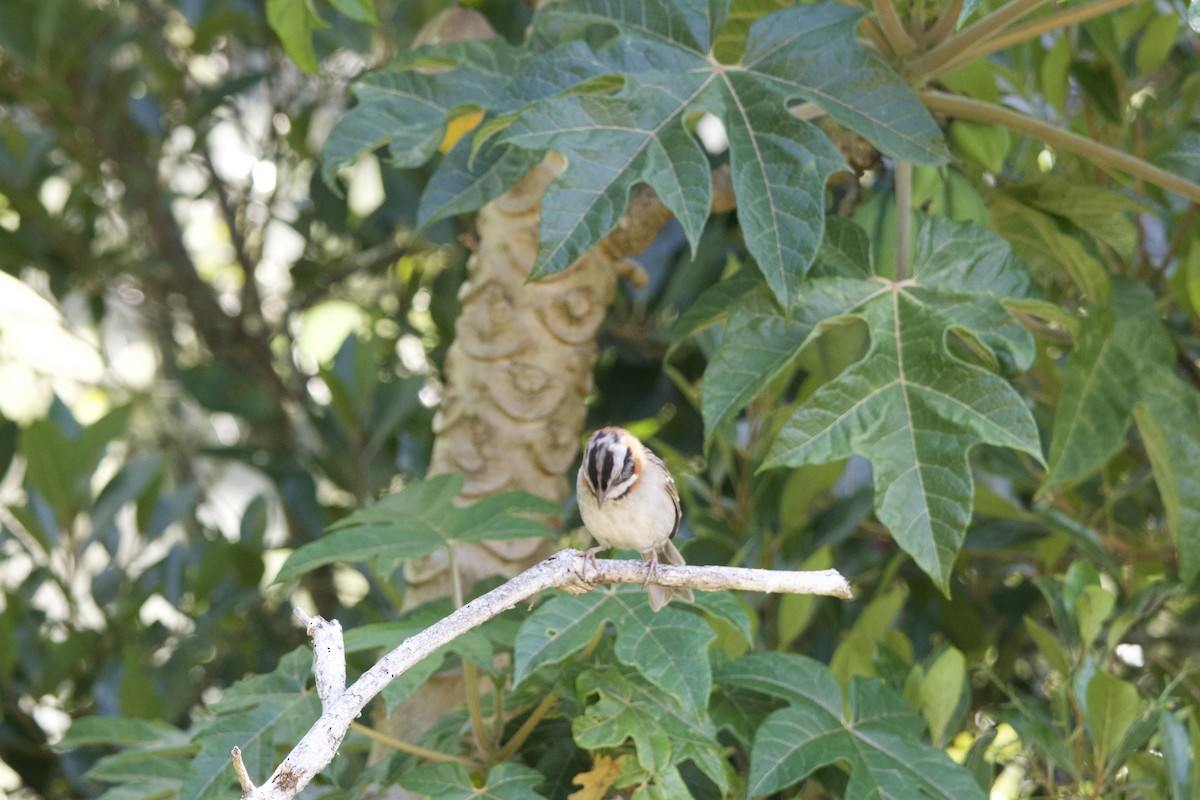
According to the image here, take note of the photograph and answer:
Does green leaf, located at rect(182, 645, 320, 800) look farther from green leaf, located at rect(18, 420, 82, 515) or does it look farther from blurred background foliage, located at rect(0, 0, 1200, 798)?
green leaf, located at rect(18, 420, 82, 515)

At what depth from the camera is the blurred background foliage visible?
5.15 feet

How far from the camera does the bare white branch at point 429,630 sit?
2.45 ft

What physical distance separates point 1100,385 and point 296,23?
1.09m

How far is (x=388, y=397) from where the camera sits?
235cm

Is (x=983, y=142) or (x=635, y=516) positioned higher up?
(x=983, y=142)

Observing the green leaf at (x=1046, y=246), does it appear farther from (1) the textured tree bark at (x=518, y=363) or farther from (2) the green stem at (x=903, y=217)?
(1) the textured tree bark at (x=518, y=363)

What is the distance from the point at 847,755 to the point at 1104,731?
1.18 ft

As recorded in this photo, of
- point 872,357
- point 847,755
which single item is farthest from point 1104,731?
point 872,357

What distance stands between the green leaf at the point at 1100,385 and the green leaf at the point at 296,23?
102 cm

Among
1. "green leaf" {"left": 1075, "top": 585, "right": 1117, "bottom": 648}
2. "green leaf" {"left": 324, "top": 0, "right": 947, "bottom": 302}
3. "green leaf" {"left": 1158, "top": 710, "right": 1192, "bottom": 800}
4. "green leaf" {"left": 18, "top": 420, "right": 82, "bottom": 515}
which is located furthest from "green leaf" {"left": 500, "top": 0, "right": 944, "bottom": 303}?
"green leaf" {"left": 18, "top": 420, "right": 82, "bottom": 515}

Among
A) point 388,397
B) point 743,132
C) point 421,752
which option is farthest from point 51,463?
point 743,132

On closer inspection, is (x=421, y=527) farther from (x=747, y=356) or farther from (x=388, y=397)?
(x=388, y=397)

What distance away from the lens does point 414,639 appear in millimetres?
884

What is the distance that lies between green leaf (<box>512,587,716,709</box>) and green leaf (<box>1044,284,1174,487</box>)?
460 millimetres
